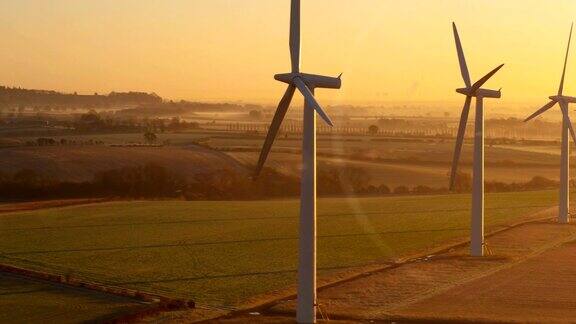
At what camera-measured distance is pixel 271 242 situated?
4488cm

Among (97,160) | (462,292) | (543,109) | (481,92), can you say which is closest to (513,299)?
(462,292)

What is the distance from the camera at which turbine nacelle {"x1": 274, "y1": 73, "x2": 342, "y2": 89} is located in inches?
1012

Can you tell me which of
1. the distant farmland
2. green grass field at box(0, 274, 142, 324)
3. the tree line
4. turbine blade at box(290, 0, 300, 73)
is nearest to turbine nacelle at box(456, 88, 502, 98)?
turbine blade at box(290, 0, 300, 73)

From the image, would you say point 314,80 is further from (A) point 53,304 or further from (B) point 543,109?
(B) point 543,109

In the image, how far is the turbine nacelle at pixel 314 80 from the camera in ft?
84.3

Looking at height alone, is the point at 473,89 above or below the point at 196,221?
above

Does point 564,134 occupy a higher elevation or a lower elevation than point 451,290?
higher

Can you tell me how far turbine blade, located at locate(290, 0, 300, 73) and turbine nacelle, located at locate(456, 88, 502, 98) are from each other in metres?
14.4

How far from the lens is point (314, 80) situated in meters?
26.0

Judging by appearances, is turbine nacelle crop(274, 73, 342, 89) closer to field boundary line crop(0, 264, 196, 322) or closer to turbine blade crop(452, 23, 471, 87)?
field boundary line crop(0, 264, 196, 322)

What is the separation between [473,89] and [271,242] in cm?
1257

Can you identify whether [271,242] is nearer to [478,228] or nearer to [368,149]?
[478,228]

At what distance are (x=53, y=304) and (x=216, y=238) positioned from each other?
1787 centimetres

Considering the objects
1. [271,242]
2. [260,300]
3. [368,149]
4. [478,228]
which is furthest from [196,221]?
[368,149]
